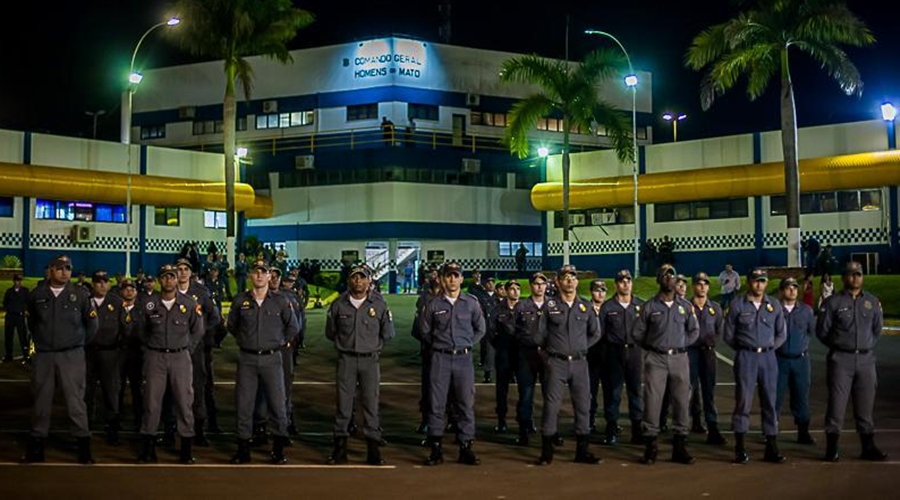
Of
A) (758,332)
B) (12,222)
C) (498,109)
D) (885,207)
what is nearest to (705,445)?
(758,332)

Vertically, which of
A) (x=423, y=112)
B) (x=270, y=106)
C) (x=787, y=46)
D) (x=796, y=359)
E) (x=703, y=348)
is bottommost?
(x=796, y=359)

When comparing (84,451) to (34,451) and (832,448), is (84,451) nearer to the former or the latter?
(34,451)

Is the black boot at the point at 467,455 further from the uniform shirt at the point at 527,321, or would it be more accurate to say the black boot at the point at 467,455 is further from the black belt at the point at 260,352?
the black belt at the point at 260,352

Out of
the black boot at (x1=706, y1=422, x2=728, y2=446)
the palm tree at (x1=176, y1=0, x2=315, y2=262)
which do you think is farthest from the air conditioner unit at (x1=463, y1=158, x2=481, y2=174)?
the black boot at (x1=706, y1=422, x2=728, y2=446)

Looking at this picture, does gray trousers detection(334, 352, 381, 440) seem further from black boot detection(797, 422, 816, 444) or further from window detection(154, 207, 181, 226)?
window detection(154, 207, 181, 226)

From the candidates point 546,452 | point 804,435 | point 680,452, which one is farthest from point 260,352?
point 804,435

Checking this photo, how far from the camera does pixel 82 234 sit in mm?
45000

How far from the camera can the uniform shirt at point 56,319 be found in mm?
11359

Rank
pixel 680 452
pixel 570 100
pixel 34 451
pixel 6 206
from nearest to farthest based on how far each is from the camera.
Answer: pixel 34 451, pixel 680 452, pixel 570 100, pixel 6 206

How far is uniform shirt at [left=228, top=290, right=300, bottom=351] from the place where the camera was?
38.0 feet

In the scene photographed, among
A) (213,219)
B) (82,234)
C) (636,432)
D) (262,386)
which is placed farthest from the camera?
(213,219)

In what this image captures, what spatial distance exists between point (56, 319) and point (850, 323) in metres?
8.96

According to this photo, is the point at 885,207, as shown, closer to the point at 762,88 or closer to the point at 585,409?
the point at 762,88

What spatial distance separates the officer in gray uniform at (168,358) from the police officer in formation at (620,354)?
16.6 ft
